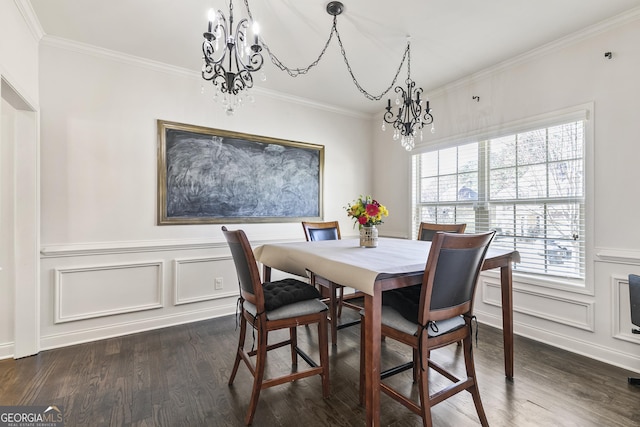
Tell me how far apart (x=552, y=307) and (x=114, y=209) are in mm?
4157

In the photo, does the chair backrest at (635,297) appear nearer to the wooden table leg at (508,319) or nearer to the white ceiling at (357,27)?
the wooden table leg at (508,319)

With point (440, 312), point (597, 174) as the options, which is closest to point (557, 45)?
point (597, 174)

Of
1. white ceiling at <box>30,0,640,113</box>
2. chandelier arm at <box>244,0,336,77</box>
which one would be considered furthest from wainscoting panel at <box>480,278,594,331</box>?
chandelier arm at <box>244,0,336,77</box>

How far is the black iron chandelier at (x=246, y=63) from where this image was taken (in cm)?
183

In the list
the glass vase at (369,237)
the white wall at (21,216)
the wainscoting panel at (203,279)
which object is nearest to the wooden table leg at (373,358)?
the glass vase at (369,237)

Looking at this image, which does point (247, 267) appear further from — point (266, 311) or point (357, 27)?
point (357, 27)

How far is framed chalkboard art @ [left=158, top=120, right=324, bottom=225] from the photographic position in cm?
315

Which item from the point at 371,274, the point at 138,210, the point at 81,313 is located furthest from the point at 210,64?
the point at 81,313

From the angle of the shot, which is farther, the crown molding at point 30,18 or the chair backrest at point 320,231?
the chair backrest at point 320,231

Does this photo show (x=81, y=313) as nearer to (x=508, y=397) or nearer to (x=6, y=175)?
(x=6, y=175)

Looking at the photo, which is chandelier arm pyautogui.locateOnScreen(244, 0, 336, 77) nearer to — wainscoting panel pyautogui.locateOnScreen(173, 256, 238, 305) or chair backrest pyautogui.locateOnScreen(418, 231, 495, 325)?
chair backrest pyautogui.locateOnScreen(418, 231, 495, 325)

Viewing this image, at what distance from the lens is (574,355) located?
2486 mm

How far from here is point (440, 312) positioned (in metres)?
1.53

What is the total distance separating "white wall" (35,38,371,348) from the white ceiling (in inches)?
10.9
